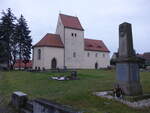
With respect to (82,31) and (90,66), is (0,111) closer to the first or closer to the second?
(82,31)

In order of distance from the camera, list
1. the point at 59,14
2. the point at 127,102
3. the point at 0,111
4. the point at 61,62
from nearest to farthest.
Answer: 1. the point at 0,111
2. the point at 127,102
3. the point at 61,62
4. the point at 59,14

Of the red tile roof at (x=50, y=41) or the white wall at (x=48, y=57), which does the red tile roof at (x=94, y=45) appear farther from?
the white wall at (x=48, y=57)

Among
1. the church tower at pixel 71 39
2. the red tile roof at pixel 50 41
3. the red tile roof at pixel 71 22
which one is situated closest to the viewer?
the red tile roof at pixel 50 41

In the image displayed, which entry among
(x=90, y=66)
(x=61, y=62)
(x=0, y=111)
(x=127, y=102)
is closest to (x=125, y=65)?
(x=127, y=102)

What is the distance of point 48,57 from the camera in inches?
1630

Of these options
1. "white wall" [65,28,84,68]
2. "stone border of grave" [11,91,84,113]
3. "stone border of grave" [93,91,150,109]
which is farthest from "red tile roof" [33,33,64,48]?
"stone border of grave" [93,91,150,109]

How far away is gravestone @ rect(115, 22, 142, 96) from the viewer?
28.1 feet

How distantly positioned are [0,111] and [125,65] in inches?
226

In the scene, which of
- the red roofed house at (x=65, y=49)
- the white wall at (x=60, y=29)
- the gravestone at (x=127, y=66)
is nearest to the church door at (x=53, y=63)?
the red roofed house at (x=65, y=49)

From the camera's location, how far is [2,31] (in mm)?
40844

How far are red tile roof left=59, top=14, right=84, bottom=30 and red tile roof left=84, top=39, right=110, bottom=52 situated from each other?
6154 millimetres

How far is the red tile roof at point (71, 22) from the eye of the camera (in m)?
44.9

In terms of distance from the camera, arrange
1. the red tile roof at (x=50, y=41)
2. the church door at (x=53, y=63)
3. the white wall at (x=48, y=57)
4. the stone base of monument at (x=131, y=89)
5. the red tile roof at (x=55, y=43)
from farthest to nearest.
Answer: the church door at (x=53, y=63)
the red tile roof at (x=55, y=43)
the red tile roof at (x=50, y=41)
the white wall at (x=48, y=57)
the stone base of monument at (x=131, y=89)

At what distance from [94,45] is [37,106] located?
47845mm
